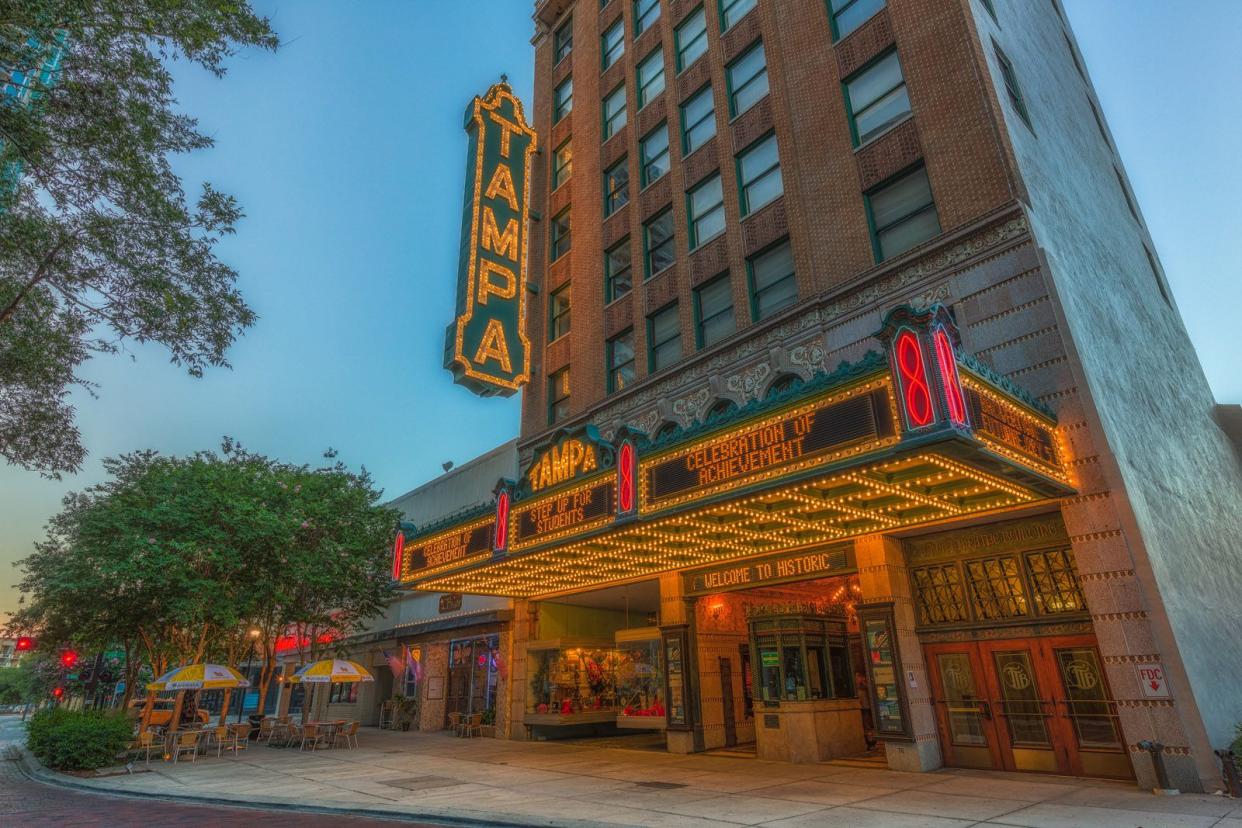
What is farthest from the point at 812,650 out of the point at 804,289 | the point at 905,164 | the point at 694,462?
the point at 905,164

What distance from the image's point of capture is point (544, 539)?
54.1ft

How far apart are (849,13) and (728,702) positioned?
19.4 m

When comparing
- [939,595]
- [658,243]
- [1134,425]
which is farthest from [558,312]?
[1134,425]

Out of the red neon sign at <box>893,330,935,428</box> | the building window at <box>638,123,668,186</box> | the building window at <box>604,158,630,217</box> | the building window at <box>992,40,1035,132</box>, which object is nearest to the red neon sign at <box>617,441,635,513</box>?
the red neon sign at <box>893,330,935,428</box>

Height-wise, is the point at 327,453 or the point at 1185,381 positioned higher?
the point at 327,453

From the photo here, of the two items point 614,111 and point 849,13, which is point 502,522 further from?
point 614,111

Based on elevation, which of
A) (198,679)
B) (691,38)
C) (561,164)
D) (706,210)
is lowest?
(198,679)

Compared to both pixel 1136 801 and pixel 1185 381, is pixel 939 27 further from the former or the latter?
pixel 1136 801

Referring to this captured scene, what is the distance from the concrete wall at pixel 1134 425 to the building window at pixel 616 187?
12.3 m

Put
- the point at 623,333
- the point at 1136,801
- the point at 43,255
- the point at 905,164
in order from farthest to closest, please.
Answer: the point at 623,333 → the point at 905,164 → the point at 43,255 → the point at 1136,801

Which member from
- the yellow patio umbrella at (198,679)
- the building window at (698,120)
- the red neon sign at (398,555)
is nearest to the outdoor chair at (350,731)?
the yellow patio umbrella at (198,679)

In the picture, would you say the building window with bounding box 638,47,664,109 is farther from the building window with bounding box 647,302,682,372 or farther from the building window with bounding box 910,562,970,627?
the building window with bounding box 910,562,970,627

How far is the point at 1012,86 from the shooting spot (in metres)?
16.5

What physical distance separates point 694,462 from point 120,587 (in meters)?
22.8
